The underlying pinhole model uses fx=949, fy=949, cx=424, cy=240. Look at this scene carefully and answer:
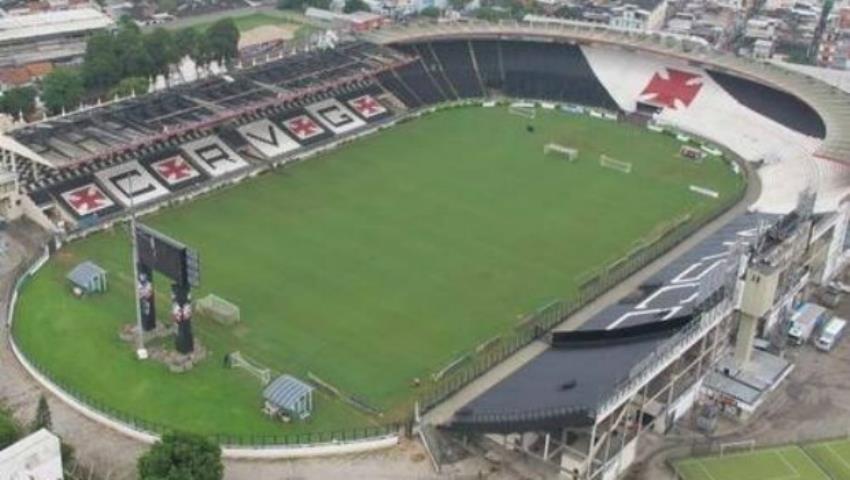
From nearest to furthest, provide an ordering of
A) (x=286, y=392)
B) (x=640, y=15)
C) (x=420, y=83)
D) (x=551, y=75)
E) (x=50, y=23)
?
(x=286, y=392), (x=420, y=83), (x=551, y=75), (x=50, y=23), (x=640, y=15)

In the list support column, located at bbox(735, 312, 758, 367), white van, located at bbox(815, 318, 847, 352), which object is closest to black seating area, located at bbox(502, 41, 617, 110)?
white van, located at bbox(815, 318, 847, 352)

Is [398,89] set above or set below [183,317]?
above

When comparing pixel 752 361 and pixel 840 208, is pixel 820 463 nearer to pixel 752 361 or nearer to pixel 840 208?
pixel 752 361

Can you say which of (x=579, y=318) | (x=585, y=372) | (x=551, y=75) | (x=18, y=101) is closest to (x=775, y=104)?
(x=551, y=75)

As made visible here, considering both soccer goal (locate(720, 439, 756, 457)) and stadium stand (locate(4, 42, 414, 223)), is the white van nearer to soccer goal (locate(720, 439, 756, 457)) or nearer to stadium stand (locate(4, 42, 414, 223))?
soccer goal (locate(720, 439, 756, 457))

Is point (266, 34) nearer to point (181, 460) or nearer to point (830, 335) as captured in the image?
point (830, 335)

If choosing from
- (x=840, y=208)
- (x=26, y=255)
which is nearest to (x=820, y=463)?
(x=840, y=208)

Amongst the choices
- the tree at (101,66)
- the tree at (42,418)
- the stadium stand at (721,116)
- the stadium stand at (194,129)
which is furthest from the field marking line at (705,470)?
the tree at (101,66)
